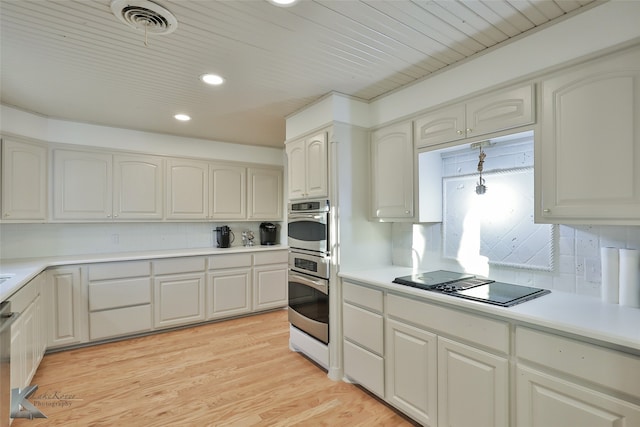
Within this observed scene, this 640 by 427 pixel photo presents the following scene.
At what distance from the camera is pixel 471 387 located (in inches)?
67.5

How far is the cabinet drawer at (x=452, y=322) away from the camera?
63.2 inches

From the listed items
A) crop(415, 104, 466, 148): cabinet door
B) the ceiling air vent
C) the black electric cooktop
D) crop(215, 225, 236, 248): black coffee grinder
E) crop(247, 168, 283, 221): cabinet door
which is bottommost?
the black electric cooktop

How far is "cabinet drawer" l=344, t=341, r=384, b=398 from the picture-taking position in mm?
2281

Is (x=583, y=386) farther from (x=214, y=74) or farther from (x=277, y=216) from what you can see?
(x=277, y=216)

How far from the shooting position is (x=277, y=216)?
485 centimetres

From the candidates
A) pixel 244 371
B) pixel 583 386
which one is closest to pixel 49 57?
pixel 244 371

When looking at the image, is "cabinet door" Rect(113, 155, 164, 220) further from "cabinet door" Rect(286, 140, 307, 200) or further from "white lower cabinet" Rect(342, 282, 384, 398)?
"white lower cabinet" Rect(342, 282, 384, 398)

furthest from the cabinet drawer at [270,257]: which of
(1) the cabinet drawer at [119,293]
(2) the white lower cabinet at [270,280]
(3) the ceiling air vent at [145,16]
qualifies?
(3) the ceiling air vent at [145,16]

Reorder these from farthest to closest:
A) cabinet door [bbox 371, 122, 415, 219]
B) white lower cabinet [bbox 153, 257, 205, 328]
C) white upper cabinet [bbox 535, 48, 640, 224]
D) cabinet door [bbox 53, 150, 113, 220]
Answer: white lower cabinet [bbox 153, 257, 205, 328], cabinet door [bbox 53, 150, 113, 220], cabinet door [bbox 371, 122, 415, 219], white upper cabinet [bbox 535, 48, 640, 224]

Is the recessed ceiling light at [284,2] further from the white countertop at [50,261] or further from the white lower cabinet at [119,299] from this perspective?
the white lower cabinet at [119,299]

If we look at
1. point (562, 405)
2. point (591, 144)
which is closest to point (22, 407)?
point (562, 405)

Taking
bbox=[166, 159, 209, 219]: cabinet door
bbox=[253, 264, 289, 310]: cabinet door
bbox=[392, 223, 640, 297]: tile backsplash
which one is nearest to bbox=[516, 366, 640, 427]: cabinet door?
bbox=[392, 223, 640, 297]: tile backsplash

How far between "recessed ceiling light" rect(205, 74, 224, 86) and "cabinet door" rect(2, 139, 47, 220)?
6.73 ft

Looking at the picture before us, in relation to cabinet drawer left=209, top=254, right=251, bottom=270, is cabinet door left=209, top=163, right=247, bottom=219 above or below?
above
